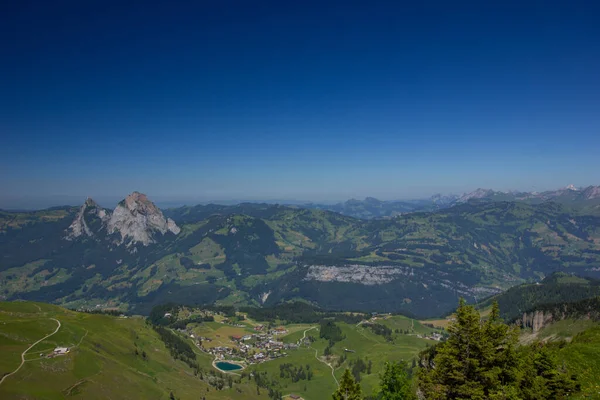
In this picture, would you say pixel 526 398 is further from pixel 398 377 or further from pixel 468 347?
pixel 398 377

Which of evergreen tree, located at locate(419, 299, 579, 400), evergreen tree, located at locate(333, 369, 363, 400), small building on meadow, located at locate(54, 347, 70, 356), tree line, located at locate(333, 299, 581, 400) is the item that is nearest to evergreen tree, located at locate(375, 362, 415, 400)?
evergreen tree, located at locate(333, 369, 363, 400)

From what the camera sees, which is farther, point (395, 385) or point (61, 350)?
point (61, 350)

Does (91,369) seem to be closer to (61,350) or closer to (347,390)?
(61,350)

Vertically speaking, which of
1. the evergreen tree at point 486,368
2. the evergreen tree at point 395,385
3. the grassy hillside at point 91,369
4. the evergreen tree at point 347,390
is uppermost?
the evergreen tree at point 486,368

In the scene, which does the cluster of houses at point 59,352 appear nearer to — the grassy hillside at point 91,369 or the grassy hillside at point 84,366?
the grassy hillside at point 91,369

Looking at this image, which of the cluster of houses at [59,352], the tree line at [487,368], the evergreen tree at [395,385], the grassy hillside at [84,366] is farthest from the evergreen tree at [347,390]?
the cluster of houses at [59,352]

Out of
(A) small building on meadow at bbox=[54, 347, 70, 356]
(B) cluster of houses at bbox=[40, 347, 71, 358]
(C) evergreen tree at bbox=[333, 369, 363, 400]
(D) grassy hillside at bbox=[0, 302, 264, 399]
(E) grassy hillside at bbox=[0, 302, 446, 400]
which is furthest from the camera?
(A) small building on meadow at bbox=[54, 347, 70, 356]

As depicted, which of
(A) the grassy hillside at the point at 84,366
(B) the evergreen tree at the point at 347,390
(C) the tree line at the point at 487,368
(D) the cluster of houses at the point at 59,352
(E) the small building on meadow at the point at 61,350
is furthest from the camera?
(E) the small building on meadow at the point at 61,350

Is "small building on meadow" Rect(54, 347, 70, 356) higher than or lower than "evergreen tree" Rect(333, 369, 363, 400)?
lower

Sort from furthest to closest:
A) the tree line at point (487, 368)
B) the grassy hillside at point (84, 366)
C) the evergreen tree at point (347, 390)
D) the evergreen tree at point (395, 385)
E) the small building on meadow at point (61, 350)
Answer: the small building on meadow at point (61, 350) < the grassy hillside at point (84, 366) < the evergreen tree at point (395, 385) < the evergreen tree at point (347, 390) < the tree line at point (487, 368)

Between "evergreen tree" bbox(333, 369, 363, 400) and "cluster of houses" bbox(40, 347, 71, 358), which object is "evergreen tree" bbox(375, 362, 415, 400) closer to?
"evergreen tree" bbox(333, 369, 363, 400)

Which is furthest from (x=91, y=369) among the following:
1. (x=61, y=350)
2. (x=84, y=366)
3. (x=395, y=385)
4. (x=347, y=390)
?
(x=395, y=385)
